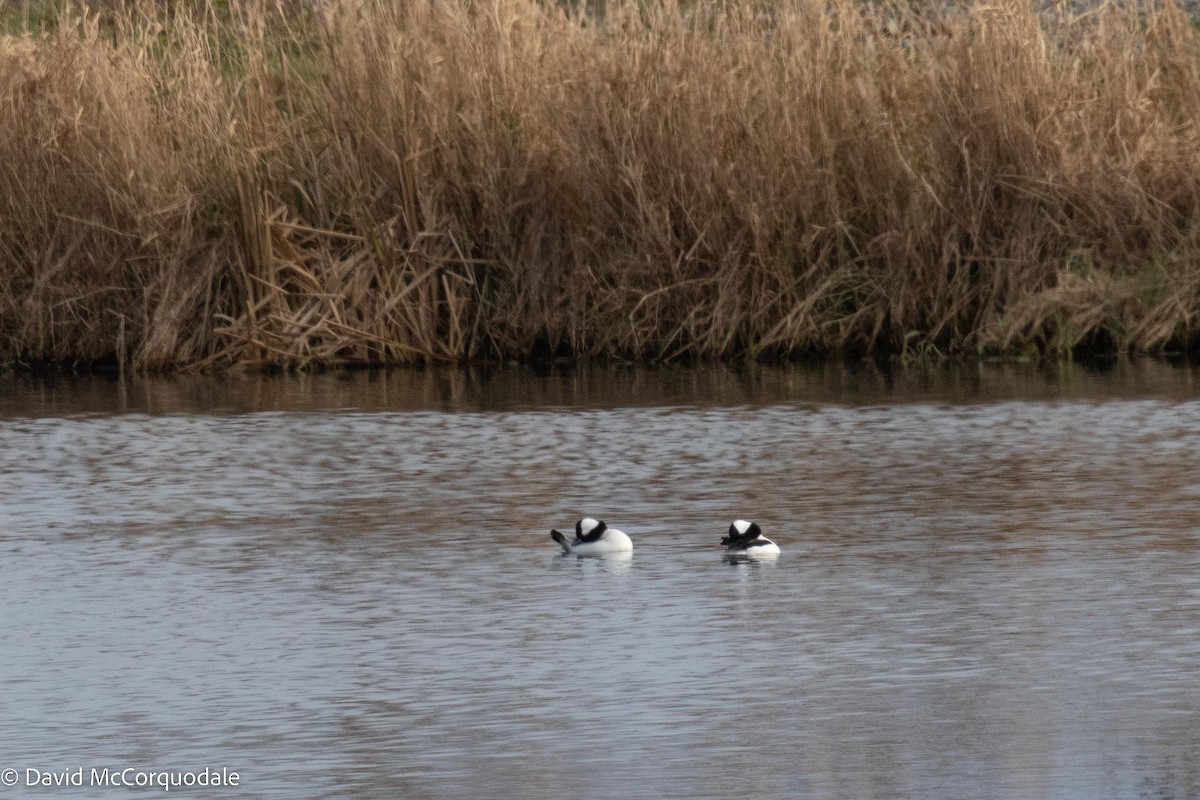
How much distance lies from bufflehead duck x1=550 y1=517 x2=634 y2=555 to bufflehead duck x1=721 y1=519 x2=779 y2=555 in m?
0.41

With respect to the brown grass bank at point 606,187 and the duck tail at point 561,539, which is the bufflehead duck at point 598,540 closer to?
the duck tail at point 561,539

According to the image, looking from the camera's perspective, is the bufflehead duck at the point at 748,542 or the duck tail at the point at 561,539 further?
A: the duck tail at the point at 561,539

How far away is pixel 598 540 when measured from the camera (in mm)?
8781

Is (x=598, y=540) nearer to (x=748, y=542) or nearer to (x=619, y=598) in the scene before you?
(x=748, y=542)

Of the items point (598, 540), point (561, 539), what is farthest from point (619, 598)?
point (561, 539)

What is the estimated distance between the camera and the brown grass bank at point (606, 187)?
1609 centimetres

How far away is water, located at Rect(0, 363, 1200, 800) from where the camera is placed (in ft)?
19.1

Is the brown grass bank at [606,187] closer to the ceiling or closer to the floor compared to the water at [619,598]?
closer to the ceiling

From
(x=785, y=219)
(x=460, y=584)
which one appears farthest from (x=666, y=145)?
(x=460, y=584)

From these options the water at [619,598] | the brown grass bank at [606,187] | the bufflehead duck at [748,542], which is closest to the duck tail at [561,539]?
the water at [619,598]

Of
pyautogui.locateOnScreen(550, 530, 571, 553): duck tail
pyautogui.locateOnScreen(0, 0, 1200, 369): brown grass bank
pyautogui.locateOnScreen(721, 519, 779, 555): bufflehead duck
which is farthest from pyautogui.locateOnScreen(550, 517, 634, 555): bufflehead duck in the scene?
pyautogui.locateOnScreen(0, 0, 1200, 369): brown grass bank

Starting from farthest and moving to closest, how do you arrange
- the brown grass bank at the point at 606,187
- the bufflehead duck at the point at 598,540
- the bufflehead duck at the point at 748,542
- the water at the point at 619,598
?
the brown grass bank at the point at 606,187 < the bufflehead duck at the point at 598,540 < the bufflehead duck at the point at 748,542 < the water at the point at 619,598

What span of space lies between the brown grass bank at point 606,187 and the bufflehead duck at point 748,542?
24.5 ft

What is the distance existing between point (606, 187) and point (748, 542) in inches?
312
